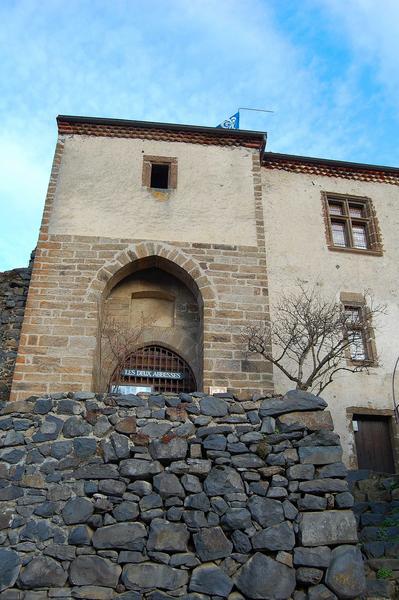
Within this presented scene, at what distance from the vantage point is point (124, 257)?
30.5 ft

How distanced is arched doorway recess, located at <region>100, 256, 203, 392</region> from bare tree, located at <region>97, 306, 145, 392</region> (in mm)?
18

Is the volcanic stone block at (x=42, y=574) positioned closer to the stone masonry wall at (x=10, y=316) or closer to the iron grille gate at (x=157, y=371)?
the stone masonry wall at (x=10, y=316)

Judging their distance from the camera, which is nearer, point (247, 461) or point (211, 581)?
point (211, 581)

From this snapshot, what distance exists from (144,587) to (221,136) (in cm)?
849

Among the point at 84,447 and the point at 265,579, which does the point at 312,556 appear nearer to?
the point at 265,579

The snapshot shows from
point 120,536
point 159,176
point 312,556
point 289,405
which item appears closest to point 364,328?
point 159,176

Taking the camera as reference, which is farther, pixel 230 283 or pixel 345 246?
pixel 345 246

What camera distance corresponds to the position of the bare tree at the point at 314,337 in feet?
27.9

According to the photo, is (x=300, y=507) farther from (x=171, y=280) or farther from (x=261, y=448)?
(x=171, y=280)

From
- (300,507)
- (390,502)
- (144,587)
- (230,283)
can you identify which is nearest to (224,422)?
(300,507)

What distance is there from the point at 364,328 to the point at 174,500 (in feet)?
21.2

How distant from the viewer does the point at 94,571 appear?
4.61 metres

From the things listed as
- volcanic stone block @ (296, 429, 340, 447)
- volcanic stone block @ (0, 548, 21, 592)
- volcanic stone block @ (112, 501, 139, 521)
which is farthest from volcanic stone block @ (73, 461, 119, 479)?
volcanic stone block @ (296, 429, 340, 447)

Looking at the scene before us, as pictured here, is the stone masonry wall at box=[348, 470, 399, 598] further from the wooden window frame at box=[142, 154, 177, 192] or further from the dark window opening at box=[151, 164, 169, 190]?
the dark window opening at box=[151, 164, 169, 190]
